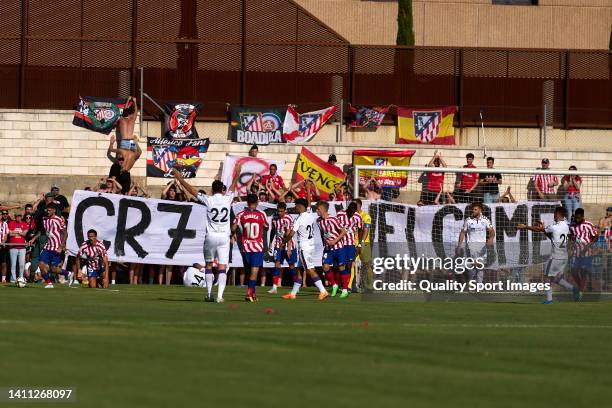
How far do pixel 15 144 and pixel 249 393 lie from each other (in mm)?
25282

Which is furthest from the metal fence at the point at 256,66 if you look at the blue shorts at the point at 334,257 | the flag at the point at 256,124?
the blue shorts at the point at 334,257

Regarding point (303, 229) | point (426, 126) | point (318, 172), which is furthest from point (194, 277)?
point (426, 126)

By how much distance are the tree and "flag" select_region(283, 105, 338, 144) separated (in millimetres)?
6981

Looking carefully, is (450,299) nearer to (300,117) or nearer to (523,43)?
(300,117)

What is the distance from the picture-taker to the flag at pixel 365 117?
120 feet

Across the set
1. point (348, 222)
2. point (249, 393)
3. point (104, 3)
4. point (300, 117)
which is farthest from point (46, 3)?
point (249, 393)

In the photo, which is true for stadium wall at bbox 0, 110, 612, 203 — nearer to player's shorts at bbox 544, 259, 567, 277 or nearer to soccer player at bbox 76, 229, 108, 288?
soccer player at bbox 76, 229, 108, 288

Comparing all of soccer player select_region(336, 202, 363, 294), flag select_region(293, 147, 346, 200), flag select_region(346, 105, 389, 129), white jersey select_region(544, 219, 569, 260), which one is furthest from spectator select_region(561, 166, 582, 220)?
flag select_region(346, 105, 389, 129)

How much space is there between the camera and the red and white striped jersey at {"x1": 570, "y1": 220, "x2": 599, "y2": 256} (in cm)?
2472

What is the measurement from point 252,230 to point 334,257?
327 centimetres

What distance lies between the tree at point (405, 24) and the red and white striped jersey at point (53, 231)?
15.8 meters

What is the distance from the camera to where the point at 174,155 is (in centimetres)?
3391

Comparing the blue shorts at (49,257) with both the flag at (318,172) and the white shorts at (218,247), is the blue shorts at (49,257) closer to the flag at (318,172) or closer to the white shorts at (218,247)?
the flag at (318,172)

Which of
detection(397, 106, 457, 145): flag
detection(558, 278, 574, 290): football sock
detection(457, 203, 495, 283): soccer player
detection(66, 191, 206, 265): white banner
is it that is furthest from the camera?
detection(397, 106, 457, 145): flag
